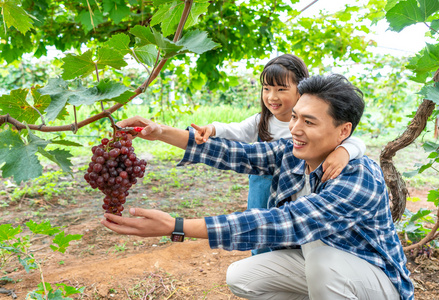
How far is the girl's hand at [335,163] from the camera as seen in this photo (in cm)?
167

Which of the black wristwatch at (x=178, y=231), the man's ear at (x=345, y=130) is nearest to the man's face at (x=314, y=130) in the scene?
the man's ear at (x=345, y=130)

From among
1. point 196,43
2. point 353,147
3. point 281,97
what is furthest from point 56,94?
point 281,97

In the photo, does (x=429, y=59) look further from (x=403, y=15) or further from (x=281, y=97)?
(x=281, y=97)

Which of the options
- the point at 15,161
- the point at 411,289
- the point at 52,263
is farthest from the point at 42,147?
the point at 52,263

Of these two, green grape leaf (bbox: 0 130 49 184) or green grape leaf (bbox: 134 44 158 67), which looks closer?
green grape leaf (bbox: 0 130 49 184)

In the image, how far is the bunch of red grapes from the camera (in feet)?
3.75

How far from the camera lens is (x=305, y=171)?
2033mm

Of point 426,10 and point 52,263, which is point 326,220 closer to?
point 426,10

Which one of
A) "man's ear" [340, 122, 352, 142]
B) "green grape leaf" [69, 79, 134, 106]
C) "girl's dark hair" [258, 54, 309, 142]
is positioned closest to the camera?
"green grape leaf" [69, 79, 134, 106]

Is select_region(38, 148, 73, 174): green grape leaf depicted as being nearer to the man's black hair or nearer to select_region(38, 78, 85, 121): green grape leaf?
select_region(38, 78, 85, 121): green grape leaf

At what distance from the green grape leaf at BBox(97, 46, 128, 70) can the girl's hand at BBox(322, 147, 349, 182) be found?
1.01 meters

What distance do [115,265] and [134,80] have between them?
689 centimetres

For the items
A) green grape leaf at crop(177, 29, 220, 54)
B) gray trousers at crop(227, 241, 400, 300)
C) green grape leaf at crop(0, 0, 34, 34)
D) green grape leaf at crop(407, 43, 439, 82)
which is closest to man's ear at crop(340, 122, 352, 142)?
green grape leaf at crop(407, 43, 439, 82)

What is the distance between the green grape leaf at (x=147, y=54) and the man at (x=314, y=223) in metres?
0.49
